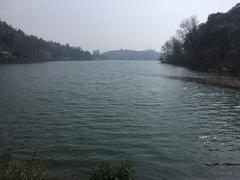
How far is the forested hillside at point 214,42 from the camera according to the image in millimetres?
104688

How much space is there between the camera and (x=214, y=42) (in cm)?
12331

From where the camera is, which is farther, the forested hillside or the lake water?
the forested hillside

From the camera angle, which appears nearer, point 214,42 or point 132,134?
point 132,134

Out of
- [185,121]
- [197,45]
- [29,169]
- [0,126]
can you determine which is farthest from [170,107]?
[197,45]

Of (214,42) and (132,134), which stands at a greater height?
(214,42)

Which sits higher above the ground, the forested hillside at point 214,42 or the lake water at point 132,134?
the forested hillside at point 214,42

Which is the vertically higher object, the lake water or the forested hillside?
the forested hillside

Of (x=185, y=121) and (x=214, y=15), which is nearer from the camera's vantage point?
(x=185, y=121)

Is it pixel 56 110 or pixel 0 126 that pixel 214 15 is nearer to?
pixel 56 110

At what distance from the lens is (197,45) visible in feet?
464

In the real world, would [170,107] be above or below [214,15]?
below

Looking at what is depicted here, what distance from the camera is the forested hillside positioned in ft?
343

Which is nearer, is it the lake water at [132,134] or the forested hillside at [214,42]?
the lake water at [132,134]

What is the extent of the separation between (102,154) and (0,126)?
1170 cm
